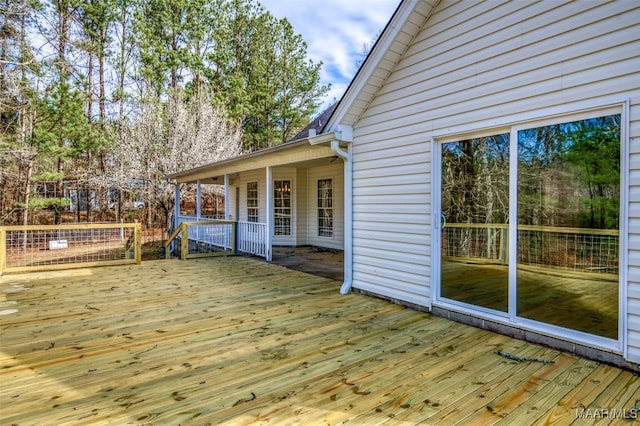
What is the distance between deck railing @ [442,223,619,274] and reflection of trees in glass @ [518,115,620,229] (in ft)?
0.34

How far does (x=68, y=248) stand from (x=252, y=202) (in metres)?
5.29

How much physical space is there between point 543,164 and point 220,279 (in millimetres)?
5302

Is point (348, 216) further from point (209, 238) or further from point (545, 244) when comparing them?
point (209, 238)

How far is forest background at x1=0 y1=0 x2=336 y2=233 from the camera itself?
12.0 meters

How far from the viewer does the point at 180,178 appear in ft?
41.7

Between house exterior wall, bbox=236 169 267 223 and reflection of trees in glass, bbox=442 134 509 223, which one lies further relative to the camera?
house exterior wall, bbox=236 169 267 223

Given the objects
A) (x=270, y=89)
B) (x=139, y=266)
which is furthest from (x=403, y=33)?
(x=270, y=89)

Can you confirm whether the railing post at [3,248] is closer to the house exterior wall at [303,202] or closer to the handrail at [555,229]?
the house exterior wall at [303,202]

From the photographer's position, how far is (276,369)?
114 inches

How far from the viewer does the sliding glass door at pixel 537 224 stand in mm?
3348

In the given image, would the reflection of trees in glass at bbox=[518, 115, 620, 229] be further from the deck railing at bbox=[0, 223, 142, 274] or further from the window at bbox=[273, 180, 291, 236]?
the window at bbox=[273, 180, 291, 236]

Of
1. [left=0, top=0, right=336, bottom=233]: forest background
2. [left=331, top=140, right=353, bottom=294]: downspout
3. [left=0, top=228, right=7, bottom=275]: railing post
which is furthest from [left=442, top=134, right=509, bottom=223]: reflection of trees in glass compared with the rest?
[left=0, top=0, right=336, bottom=233]: forest background

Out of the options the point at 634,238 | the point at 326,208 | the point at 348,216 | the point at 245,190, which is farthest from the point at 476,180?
the point at 245,190

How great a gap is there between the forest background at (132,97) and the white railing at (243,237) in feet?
20.2
